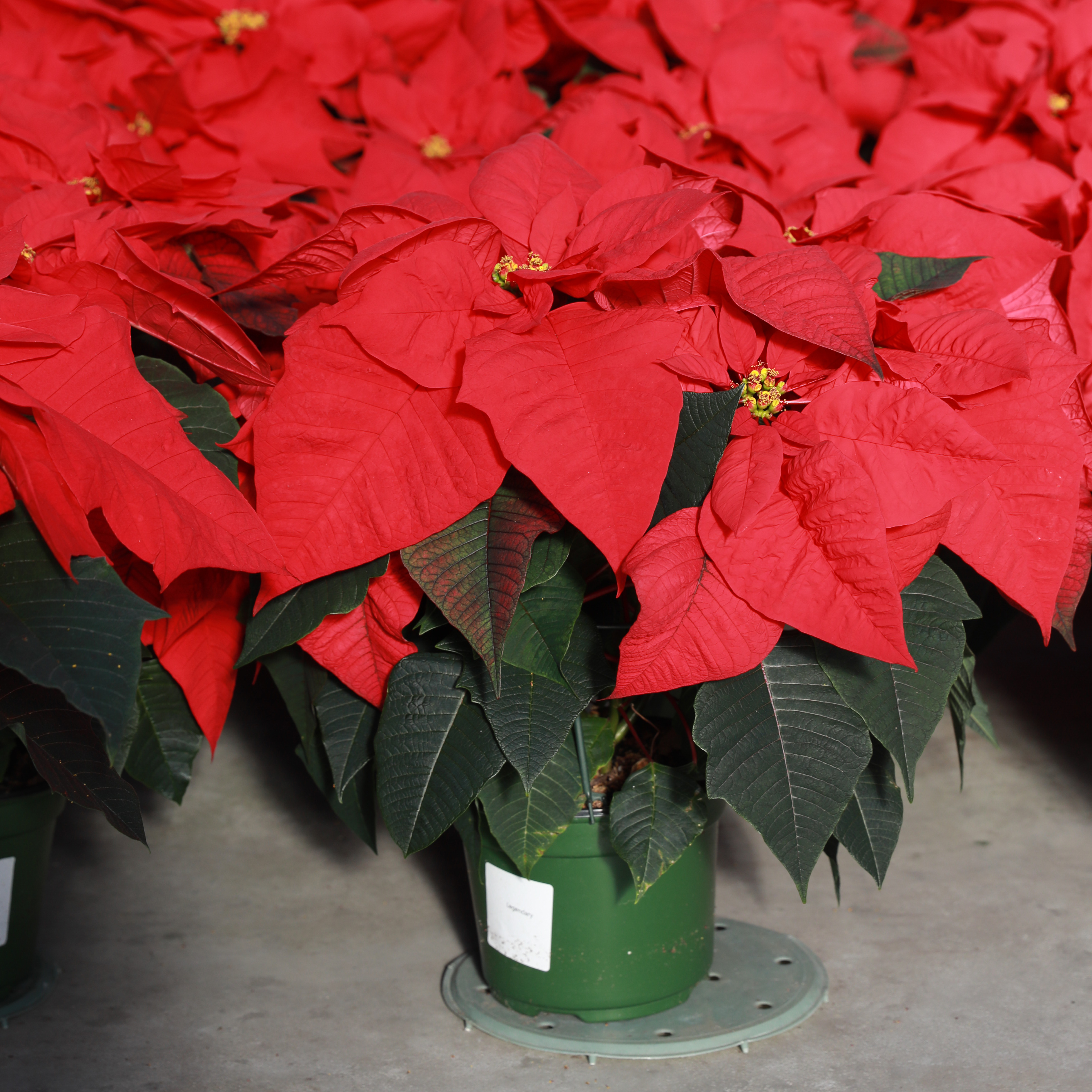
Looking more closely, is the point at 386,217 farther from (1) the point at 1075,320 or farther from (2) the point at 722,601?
(1) the point at 1075,320

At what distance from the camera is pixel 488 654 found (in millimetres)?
633

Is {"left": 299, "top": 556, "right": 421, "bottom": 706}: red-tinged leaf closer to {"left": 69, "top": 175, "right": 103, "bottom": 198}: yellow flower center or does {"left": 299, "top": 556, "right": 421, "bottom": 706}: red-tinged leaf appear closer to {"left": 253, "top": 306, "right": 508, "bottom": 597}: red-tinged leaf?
{"left": 253, "top": 306, "right": 508, "bottom": 597}: red-tinged leaf

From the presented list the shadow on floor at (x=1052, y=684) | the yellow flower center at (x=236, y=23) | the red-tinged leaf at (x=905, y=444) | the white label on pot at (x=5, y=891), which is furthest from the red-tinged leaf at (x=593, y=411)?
the shadow on floor at (x=1052, y=684)

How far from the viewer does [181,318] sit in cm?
67

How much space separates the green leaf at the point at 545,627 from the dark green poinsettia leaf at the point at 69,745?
0.22 metres

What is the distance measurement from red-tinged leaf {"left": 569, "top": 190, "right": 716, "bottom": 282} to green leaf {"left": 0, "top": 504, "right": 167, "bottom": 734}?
0.99ft

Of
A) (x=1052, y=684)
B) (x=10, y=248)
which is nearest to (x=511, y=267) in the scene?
(x=10, y=248)

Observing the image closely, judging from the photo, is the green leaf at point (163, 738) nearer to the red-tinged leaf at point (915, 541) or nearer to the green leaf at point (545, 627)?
the green leaf at point (545, 627)

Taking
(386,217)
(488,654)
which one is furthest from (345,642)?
(386,217)

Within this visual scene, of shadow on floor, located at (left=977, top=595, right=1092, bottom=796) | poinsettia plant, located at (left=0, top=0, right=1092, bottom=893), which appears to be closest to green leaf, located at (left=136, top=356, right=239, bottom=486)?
poinsettia plant, located at (left=0, top=0, right=1092, bottom=893)

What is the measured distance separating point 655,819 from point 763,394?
29 centimetres

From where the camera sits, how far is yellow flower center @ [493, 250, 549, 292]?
687 mm

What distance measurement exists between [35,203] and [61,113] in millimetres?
145

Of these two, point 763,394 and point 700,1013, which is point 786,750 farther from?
point 700,1013
